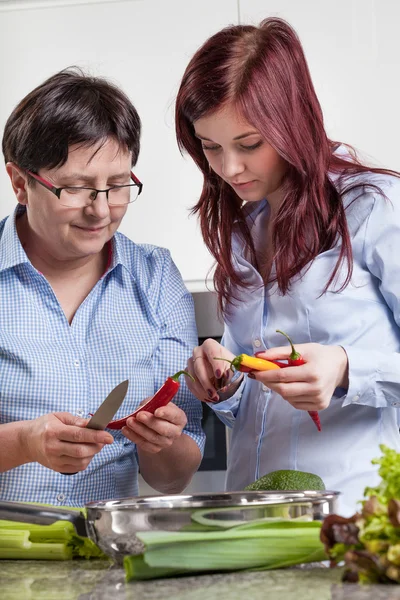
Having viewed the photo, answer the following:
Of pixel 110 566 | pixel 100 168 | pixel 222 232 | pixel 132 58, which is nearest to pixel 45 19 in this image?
pixel 132 58

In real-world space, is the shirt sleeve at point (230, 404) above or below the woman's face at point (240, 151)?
below

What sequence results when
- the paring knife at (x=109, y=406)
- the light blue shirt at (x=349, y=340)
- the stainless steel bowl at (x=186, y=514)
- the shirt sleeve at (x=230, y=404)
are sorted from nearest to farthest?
the stainless steel bowl at (x=186, y=514) → the paring knife at (x=109, y=406) → the light blue shirt at (x=349, y=340) → the shirt sleeve at (x=230, y=404)

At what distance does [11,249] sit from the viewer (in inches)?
66.4

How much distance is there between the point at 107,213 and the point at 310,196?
1.35 ft

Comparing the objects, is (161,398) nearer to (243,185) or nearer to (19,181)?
(243,185)

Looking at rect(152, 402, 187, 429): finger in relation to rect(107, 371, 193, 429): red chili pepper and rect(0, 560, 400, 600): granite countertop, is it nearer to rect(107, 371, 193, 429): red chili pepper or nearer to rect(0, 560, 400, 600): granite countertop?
rect(107, 371, 193, 429): red chili pepper

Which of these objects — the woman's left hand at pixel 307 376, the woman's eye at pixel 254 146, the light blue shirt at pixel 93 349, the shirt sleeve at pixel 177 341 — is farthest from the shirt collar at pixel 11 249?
the woman's left hand at pixel 307 376

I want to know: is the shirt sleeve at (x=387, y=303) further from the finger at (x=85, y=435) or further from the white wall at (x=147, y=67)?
the white wall at (x=147, y=67)

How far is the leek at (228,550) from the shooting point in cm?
79

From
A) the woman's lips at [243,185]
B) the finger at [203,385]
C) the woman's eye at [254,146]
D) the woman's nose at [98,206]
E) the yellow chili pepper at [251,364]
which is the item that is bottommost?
the finger at [203,385]

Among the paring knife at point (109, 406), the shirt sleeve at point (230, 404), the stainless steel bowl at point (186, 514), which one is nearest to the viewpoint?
the stainless steel bowl at point (186, 514)

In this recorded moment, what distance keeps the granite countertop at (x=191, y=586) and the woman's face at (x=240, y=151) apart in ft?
2.41

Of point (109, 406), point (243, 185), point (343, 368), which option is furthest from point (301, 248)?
point (109, 406)

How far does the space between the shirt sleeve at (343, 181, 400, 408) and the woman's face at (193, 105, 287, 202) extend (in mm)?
195
